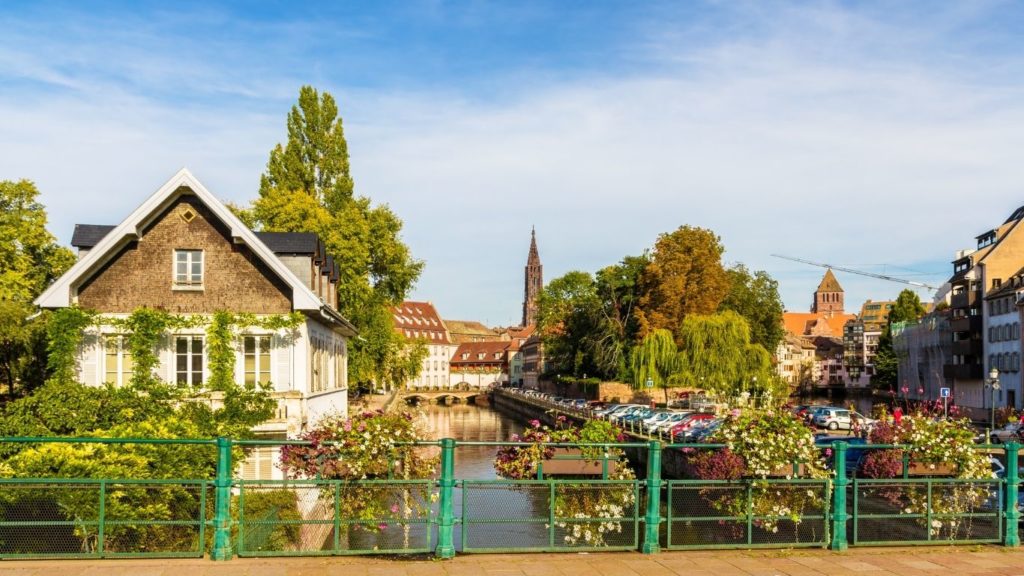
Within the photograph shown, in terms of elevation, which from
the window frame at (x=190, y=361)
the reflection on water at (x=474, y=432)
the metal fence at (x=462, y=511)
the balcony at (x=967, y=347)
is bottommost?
the reflection on water at (x=474, y=432)

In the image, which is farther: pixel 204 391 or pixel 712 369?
pixel 712 369

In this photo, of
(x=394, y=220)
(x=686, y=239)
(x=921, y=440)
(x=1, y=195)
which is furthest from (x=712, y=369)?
(x=921, y=440)

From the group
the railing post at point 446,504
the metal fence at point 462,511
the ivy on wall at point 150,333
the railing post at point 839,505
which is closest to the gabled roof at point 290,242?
the ivy on wall at point 150,333

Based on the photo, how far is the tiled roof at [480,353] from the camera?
186375 mm

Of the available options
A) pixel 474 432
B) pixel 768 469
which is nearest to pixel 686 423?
pixel 768 469

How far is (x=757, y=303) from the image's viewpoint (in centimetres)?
9719

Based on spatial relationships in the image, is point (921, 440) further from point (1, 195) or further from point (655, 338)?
point (655, 338)

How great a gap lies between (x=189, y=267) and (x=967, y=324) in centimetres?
7250

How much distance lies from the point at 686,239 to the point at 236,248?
55035mm

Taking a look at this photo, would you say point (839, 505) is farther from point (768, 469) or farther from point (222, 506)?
point (222, 506)

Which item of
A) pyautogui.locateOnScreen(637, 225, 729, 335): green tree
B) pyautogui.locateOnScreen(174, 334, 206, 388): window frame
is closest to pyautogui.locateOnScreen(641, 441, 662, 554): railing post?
pyautogui.locateOnScreen(174, 334, 206, 388): window frame

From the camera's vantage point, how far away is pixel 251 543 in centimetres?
1348

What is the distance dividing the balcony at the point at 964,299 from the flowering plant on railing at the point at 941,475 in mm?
72125

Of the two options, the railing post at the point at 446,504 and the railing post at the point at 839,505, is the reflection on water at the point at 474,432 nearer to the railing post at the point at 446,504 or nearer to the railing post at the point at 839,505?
the railing post at the point at 839,505
